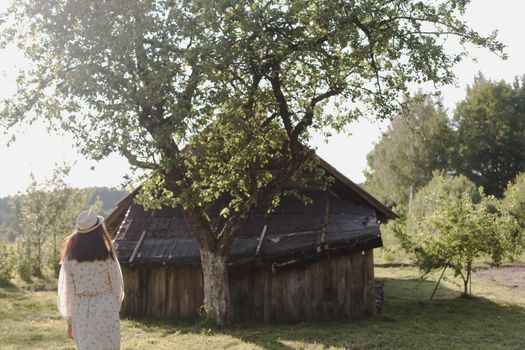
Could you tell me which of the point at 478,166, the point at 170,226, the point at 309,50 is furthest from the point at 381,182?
the point at 309,50

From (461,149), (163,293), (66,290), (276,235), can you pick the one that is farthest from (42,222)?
(461,149)

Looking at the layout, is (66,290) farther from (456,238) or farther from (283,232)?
(456,238)

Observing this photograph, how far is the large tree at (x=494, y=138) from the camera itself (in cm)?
5400

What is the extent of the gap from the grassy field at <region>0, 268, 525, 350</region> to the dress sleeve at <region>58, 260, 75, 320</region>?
4.87 metres

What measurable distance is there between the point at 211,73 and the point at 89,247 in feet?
18.4

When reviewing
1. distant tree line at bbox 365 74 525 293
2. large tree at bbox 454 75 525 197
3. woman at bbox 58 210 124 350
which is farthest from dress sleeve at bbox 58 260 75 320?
large tree at bbox 454 75 525 197

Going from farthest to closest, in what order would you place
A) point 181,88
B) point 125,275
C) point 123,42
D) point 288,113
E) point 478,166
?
point 478,166
point 125,275
point 288,113
point 181,88
point 123,42

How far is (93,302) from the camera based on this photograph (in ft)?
21.4

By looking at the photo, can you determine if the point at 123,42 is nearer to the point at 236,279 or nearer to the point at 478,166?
the point at 236,279

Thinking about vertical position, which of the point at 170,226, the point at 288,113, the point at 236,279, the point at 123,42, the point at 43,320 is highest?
the point at 123,42

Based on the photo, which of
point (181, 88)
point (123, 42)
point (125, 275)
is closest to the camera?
point (123, 42)

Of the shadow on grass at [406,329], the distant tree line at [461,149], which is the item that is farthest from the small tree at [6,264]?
the distant tree line at [461,149]

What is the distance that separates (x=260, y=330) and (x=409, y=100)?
6.50 meters

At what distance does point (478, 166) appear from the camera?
180 feet
